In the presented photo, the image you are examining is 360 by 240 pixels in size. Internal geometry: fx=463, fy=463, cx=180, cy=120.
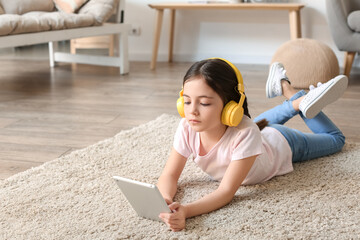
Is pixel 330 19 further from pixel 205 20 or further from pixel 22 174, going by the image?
pixel 22 174

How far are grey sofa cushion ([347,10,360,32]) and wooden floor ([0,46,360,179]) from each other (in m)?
0.36

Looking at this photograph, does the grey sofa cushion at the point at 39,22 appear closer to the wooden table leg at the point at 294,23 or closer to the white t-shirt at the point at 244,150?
the wooden table leg at the point at 294,23

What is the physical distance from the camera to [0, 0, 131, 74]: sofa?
8.63 ft

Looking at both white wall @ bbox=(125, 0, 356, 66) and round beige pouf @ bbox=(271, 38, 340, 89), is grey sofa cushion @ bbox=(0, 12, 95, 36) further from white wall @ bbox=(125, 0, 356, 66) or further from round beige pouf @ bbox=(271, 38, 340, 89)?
round beige pouf @ bbox=(271, 38, 340, 89)

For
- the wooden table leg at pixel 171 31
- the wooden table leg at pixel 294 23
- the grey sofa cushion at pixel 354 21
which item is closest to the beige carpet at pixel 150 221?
the grey sofa cushion at pixel 354 21

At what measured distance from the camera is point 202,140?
1289 millimetres

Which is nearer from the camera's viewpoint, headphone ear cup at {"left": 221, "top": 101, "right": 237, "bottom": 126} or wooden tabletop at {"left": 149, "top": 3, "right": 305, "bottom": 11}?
headphone ear cup at {"left": 221, "top": 101, "right": 237, "bottom": 126}

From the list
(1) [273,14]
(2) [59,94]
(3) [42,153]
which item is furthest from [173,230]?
(1) [273,14]

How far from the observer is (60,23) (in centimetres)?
292

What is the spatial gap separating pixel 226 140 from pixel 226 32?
2.91 metres

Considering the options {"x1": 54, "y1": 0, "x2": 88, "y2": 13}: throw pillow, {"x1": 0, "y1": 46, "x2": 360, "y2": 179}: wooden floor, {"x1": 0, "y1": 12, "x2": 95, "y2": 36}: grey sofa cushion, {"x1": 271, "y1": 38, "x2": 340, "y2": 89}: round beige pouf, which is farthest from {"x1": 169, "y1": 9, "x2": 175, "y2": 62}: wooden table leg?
{"x1": 271, "y1": 38, "x2": 340, "y2": 89}: round beige pouf

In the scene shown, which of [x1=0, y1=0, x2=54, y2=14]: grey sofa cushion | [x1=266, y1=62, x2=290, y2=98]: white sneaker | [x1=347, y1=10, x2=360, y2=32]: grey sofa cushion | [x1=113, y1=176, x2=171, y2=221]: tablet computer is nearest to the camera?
[x1=113, y1=176, x2=171, y2=221]: tablet computer

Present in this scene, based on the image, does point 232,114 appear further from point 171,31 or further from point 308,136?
point 171,31

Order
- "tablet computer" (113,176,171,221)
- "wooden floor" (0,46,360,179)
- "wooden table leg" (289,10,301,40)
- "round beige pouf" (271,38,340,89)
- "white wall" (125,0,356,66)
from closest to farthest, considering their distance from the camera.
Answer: "tablet computer" (113,176,171,221), "wooden floor" (0,46,360,179), "round beige pouf" (271,38,340,89), "wooden table leg" (289,10,301,40), "white wall" (125,0,356,66)
